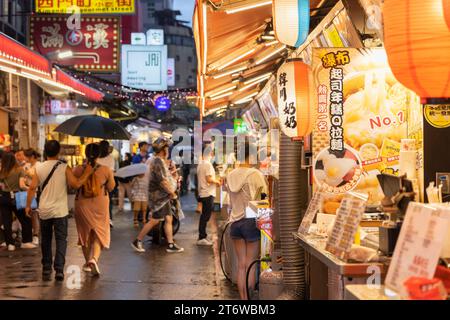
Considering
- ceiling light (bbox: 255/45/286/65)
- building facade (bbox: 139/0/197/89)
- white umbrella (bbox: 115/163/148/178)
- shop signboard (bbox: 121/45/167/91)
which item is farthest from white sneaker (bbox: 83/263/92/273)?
building facade (bbox: 139/0/197/89)

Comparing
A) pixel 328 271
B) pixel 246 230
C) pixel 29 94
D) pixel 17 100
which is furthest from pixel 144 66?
pixel 328 271

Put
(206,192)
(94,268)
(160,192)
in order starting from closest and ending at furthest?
(94,268)
(160,192)
(206,192)

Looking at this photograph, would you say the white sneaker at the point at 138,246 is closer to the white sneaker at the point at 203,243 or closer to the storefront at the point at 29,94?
the white sneaker at the point at 203,243

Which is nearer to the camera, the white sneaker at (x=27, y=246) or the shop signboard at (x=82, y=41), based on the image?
the white sneaker at (x=27, y=246)

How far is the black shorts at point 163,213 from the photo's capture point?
13656mm

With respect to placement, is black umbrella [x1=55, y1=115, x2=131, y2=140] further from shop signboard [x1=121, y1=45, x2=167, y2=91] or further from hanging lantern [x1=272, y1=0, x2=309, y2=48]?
shop signboard [x1=121, y1=45, x2=167, y2=91]

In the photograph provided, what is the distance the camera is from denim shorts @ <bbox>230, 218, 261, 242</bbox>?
29.7 feet

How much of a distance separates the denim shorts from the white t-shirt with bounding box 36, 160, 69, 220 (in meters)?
2.97

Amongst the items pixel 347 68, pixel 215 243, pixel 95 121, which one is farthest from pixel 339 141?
pixel 215 243

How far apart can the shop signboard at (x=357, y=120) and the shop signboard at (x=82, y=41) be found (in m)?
12.9

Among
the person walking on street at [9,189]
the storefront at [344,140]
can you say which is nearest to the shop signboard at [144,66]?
the person walking on street at [9,189]

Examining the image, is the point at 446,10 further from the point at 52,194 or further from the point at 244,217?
the point at 52,194

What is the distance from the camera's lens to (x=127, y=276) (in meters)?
10.9

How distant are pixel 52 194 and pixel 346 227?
6454mm
